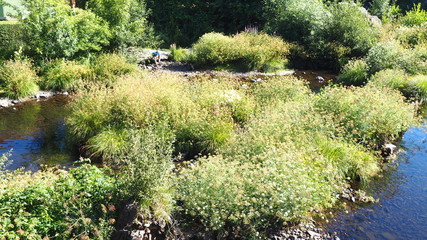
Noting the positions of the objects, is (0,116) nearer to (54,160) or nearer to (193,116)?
(54,160)

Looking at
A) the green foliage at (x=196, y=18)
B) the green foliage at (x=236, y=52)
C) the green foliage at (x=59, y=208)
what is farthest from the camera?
the green foliage at (x=196, y=18)

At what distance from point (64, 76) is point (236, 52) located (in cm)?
829

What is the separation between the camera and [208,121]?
Result: 938cm

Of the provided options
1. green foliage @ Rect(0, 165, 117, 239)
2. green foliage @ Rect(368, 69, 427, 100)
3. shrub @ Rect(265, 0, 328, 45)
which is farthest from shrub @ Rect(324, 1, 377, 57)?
green foliage @ Rect(0, 165, 117, 239)

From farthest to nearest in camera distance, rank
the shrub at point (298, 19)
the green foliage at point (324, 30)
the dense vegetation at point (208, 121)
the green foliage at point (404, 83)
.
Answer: the shrub at point (298, 19), the green foliage at point (324, 30), the green foliage at point (404, 83), the dense vegetation at point (208, 121)

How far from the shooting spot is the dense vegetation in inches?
223

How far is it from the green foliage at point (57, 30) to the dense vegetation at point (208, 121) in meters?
0.06

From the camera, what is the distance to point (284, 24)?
70.9ft

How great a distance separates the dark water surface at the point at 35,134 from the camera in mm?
9109

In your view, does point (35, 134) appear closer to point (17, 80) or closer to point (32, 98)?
point (32, 98)

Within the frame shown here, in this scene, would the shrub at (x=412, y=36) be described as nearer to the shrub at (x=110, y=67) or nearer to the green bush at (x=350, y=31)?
the green bush at (x=350, y=31)

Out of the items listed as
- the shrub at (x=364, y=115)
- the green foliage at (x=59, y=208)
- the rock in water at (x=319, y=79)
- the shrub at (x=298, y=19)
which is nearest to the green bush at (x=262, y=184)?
the shrub at (x=364, y=115)

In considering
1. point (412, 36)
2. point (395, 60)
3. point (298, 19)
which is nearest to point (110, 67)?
point (298, 19)

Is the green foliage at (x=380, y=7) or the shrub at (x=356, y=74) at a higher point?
the green foliage at (x=380, y=7)
